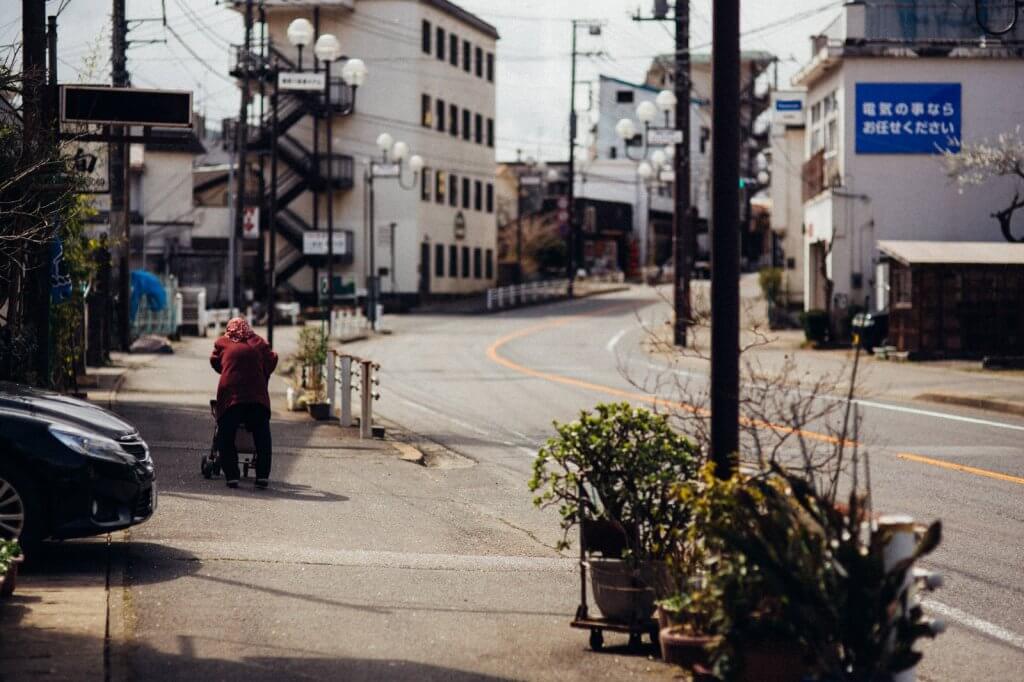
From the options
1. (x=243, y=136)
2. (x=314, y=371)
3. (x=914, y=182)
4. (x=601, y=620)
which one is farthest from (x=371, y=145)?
(x=601, y=620)

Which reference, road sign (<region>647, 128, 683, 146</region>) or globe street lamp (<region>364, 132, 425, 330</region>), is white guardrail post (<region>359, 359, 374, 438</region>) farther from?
globe street lamp (<region>364, 132, 425, 330</region>)

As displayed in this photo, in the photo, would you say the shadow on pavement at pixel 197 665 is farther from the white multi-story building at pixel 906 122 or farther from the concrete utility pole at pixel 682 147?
the white multi-story building at pixel 906 122

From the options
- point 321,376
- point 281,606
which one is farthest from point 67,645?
point 321,376

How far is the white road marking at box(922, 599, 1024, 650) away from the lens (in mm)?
8211

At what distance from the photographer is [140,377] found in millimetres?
28562

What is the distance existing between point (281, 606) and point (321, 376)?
14879mm

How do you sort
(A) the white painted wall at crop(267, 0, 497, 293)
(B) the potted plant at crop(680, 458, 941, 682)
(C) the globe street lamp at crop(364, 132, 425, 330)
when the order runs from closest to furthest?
(B) the potted plant at crop(680, 458, 941, 682), (C) the globe street lamp at crop(364, 132, 425, 330), (A) the white painted wall at crop(267, 0, 497, 293)

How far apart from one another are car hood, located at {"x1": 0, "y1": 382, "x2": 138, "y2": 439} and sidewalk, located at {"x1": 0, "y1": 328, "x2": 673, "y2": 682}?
89 cm

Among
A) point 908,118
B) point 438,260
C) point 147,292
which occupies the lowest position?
point 147,292

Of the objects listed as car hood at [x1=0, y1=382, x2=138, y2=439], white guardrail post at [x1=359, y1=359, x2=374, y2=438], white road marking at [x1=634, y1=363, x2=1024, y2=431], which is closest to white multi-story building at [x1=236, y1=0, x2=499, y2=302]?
white road marking at [x1=634, y1=363, x2=1024, y2=431]

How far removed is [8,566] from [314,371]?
50.7ft

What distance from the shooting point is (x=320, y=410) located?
22.1 meters

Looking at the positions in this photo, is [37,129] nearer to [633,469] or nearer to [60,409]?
[60,409]

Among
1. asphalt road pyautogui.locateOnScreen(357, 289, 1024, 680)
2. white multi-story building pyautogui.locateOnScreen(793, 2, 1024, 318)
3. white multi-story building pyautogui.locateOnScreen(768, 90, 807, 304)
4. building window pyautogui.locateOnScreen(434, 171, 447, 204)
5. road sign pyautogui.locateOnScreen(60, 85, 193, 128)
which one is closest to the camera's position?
asphalt road pyautogui.locateOnScreen(357, 289, 1024, 680)
